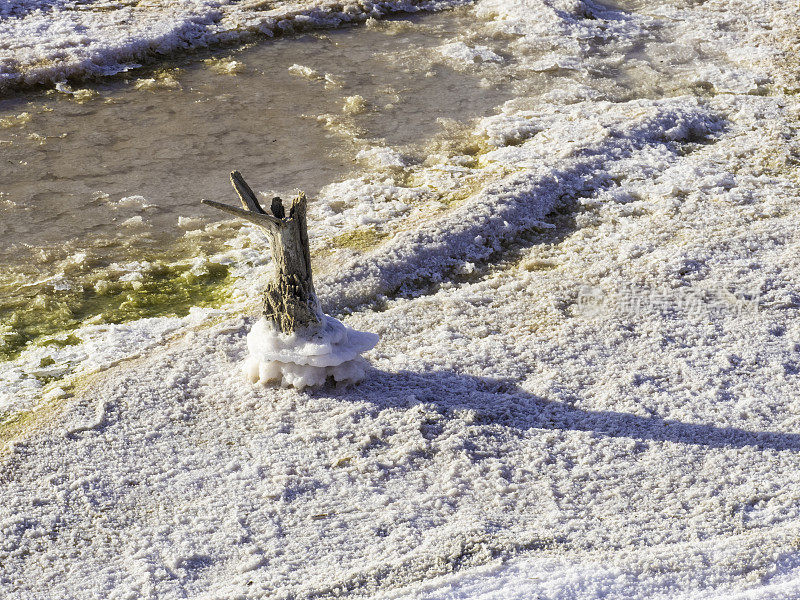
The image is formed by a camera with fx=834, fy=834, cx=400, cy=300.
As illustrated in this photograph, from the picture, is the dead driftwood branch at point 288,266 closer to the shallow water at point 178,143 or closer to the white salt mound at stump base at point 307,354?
the white salt mound at stump base at point 307,354

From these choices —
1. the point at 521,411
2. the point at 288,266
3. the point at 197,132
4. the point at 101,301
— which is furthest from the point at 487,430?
the point at 197,132

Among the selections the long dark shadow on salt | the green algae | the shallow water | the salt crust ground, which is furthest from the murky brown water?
the long dark shadow on salt

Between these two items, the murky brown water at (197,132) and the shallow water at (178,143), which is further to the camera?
the murky brown water at (197,132)

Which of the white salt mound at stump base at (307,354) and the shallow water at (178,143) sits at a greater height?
the shallow water at (178,143)

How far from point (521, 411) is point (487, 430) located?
0.20 metres

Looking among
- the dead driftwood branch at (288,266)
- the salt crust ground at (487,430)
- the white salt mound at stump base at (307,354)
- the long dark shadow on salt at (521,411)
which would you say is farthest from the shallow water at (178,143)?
the long dark shadow on salt at (521,411)

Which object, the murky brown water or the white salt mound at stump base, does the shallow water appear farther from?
the white salt mound at stump base

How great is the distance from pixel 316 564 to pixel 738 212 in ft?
10.9

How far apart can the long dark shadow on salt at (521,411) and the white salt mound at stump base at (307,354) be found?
104 mm

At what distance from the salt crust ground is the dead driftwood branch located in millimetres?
326

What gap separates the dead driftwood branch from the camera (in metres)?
3.10

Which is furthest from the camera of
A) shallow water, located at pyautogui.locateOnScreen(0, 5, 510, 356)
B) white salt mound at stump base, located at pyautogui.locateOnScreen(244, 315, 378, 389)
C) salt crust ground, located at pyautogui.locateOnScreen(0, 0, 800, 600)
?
shallow water, located at pyautogui.locateOnScreen(0, 5, 510, 356)

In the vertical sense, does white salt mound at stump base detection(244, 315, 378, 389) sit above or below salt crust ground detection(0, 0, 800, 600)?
above

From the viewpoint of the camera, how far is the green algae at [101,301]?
392 centimetres
